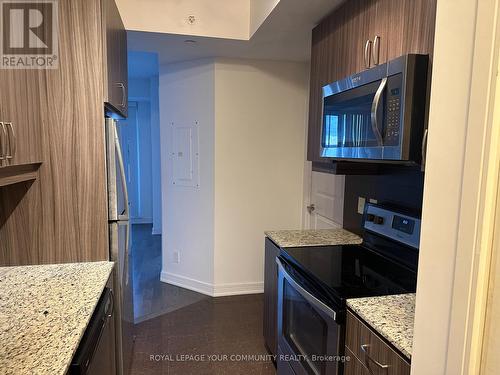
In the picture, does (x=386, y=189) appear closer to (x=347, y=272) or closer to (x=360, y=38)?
(x=347, y=272)

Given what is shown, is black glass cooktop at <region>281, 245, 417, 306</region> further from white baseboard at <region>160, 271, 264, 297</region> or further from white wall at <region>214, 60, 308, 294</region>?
white baseboard at <region>160, 271, 264, 297</region>

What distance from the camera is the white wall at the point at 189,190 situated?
130 inches

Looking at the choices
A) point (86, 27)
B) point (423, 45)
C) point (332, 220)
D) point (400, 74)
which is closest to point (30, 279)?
point (86, 27)

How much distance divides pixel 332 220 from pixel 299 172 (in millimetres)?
817

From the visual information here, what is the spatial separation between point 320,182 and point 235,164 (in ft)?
2.77

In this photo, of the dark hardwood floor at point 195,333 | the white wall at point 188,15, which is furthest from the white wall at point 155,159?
the white wall at point 188,15

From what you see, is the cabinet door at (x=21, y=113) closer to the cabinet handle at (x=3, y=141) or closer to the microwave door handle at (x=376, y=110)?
the cabinet handle at (x=3, y=141)

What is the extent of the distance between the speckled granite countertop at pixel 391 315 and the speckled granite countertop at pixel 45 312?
98cm

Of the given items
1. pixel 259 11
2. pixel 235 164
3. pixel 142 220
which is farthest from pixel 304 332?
pixel 142 220

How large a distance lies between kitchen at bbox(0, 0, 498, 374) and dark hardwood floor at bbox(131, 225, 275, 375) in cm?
3

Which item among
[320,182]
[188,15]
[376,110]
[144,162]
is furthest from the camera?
[144,162]

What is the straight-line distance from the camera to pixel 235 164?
11.0 ft

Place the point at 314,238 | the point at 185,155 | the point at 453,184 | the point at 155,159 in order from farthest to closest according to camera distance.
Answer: the point at 155,159 → the point at 185,155 → the point at 314,238 → the point at 453,184

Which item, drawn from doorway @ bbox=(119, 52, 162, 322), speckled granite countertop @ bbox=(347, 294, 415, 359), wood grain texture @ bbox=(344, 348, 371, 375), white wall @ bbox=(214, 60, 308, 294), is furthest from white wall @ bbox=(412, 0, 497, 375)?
doorway @ bbox=(119, 52, 162, 322)
